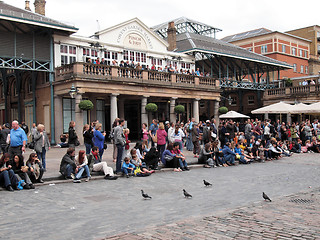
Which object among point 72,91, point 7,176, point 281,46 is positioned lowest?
point 7,176

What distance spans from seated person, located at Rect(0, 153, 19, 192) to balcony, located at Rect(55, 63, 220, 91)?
1375 centimetres

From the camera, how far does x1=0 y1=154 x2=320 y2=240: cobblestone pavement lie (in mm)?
5977

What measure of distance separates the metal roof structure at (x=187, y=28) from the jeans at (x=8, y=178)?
1436 inches

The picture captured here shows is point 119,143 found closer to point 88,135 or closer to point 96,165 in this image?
point 96,165

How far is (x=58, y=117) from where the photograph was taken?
25516 mm

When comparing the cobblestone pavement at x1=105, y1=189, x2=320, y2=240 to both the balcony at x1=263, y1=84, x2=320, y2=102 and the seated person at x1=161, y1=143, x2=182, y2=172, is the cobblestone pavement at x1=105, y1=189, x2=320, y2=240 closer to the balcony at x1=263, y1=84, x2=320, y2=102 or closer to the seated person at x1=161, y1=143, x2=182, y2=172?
the seated person at x1=161, y1=143, x2=182, y2=172

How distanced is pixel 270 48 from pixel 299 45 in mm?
7916

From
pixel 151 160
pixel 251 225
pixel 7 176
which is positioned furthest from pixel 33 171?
pixel 251 225

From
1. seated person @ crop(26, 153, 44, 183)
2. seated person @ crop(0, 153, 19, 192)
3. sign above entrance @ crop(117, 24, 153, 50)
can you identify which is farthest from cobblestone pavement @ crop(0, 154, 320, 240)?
sign above entrance @ crop(117, 24, 153, 50)

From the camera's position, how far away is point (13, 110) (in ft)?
107

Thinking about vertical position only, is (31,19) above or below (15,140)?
above

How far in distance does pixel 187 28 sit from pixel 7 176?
38.8m

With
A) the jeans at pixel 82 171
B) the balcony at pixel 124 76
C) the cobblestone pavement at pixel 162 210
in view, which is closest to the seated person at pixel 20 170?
the cobblestone pavement at pixel 162 210

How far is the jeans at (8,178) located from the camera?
32.8 feet
